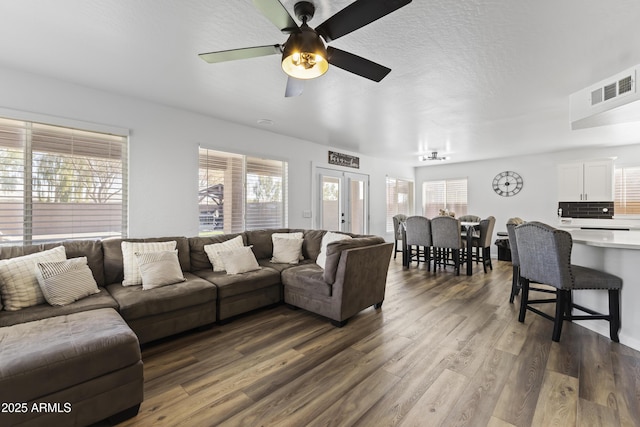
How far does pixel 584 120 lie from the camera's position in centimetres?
307

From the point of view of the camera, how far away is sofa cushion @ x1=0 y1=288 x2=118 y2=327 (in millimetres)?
1928

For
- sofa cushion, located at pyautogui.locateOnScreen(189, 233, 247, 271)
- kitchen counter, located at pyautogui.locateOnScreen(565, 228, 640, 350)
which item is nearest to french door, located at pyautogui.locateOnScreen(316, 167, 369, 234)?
sofa cushion, located at pyautogui.locateOnScreen(189, 233, 247, 271)

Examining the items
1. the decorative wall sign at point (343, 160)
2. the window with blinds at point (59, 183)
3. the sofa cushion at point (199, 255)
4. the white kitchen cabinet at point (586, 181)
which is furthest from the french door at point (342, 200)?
the white kitchen cabinet at point (586, 181)

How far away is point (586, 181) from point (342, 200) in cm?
522

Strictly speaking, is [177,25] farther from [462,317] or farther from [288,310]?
[462,317]

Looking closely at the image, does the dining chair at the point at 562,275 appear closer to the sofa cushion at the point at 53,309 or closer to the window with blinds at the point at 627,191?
the sofa cushion at the point at 53,309

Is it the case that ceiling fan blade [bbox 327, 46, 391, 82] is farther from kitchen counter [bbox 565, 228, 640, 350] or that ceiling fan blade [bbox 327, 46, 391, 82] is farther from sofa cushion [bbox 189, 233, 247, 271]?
sofa cushion [bbox 189, 233, 247, 271]

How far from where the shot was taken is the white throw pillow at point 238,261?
3174mm

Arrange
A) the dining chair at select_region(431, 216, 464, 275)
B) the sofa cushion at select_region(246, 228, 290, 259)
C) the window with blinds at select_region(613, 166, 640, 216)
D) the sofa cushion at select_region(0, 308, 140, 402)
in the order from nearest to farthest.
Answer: the sofa cushion at select_region(0, 308, 140, 402) → the sofa cushion at select_region(246, 228, 290, 259) → the dining chair at select_region(431, 216, 464, 275) → the window with blinds at select_region(613, 166, 640, 216)

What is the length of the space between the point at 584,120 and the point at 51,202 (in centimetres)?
588

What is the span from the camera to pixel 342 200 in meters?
6.21

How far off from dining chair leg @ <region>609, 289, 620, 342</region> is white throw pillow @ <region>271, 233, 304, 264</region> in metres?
3.24

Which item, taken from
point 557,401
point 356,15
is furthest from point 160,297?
point 557,401

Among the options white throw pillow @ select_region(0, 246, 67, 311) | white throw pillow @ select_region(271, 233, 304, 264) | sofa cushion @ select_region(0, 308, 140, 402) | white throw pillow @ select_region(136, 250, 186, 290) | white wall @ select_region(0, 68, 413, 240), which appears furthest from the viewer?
white throw pillow @ select_region(271, 233, 304, 264)
